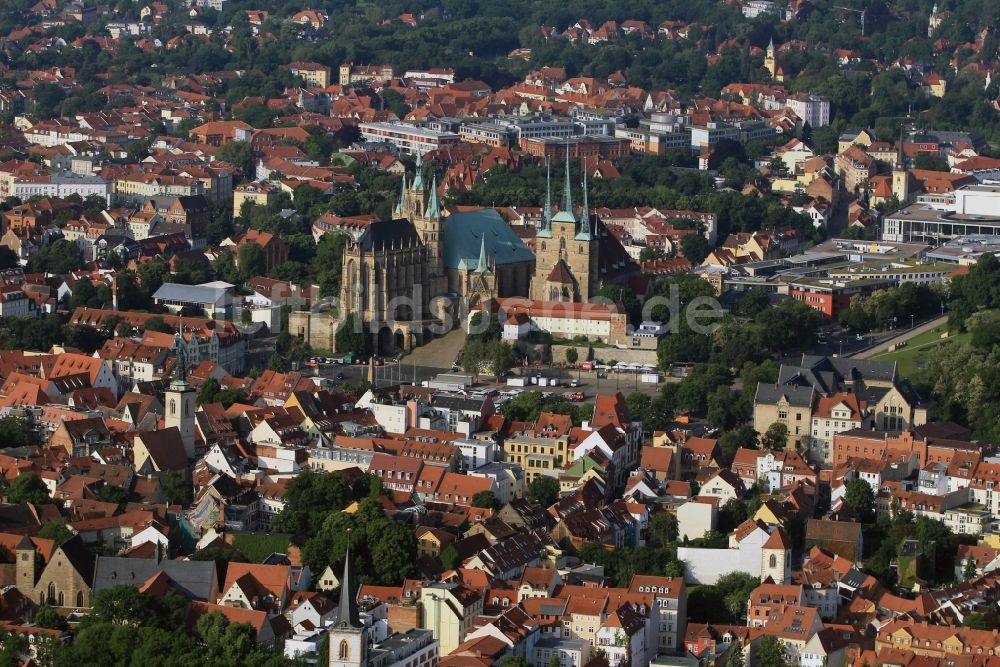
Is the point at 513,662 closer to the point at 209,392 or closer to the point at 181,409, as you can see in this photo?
the point at 181,409

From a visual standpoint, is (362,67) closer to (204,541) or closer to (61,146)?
(61,146)

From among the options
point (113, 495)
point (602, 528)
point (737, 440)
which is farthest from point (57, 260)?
point (602, 528)

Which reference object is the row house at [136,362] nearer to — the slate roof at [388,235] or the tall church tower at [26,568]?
the slate roof at [388,235]

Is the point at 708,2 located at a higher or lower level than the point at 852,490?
higher

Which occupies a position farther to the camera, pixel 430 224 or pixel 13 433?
pixel 430 224

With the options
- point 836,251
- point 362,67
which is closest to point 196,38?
point 362,67

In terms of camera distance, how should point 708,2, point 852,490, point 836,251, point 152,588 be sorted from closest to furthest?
point 152,588
point 852,490
point 836,251
point 708,2
